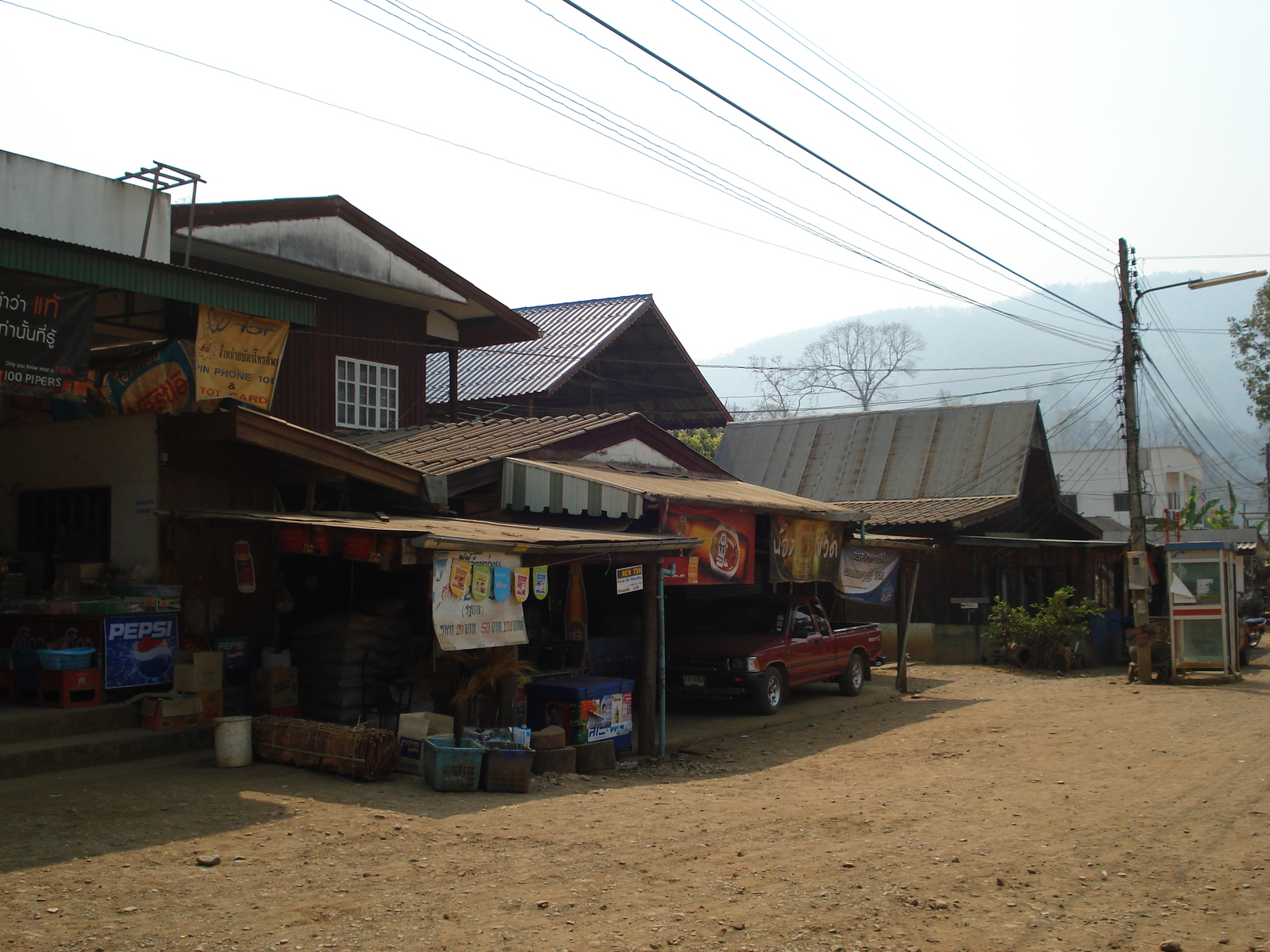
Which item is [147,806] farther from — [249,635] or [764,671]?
[764,671]

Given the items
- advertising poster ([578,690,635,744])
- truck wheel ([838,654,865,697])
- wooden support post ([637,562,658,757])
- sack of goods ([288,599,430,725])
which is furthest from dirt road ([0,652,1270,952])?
truck wheel ([838,654,865,697])

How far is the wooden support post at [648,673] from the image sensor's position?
11617mm

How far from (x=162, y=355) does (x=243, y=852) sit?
6414 mm

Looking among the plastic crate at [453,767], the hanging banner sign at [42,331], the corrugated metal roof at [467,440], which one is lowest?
the plastic crate at [453,767]

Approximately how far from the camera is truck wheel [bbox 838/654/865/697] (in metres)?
17.2

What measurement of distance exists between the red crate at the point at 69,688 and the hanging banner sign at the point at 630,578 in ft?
17.2

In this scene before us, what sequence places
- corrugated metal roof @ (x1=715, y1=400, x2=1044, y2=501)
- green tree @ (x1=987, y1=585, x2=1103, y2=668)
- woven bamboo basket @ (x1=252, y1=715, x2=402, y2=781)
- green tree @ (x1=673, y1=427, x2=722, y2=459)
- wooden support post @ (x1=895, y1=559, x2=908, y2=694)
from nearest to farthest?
woven bamboo basket @ (x1=252, y1=715, x2=402, y2=781) < wooden support post @ (x1=895, y1=559, x2=908, y2=694) < green tree @ (x1=987, y1=585, x2=1103, y2=668) < corrugated metal roof @ (x1=715, y1=400, x2=1044, y2=501) < green tree @ (x1=673, y1=427, x2=722, y2=459)

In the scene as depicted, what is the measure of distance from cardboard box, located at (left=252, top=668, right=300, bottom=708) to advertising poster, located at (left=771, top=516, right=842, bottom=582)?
752 cm

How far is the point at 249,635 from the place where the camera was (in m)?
11.6

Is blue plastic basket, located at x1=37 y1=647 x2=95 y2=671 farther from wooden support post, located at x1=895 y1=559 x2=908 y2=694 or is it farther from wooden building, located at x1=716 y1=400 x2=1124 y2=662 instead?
wooden building, located at x1=716 y1=400 x2=1124 y2=662

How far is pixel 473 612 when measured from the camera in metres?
9.73

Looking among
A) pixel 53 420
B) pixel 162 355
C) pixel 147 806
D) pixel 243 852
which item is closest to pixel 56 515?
pixel 53 420

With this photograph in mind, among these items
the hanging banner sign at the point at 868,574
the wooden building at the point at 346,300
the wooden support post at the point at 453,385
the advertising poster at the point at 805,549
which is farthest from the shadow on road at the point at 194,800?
the wooden support post at the point at 453,385

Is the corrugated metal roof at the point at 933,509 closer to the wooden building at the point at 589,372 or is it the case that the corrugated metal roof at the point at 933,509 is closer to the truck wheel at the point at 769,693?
the wooden building at the point at 589,372
